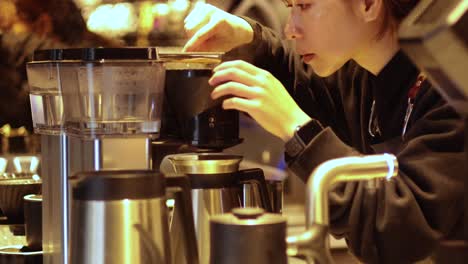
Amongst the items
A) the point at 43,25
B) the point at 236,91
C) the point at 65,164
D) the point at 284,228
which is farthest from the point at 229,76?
the point at 43,25

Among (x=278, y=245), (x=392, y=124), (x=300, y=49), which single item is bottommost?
(x=278, y=245)

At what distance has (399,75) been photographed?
1.33 m

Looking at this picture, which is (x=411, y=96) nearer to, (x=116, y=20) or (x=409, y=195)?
(x=409, y=195)

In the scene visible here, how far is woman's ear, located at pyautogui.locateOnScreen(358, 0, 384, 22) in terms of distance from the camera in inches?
49.3

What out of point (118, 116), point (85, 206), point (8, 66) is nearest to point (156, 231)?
point (85, 206)

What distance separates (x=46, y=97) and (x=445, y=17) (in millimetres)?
603

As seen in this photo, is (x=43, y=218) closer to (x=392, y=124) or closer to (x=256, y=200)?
(x=256, y=200)

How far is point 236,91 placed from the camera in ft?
3.54

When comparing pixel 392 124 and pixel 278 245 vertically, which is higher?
pixel 392 124

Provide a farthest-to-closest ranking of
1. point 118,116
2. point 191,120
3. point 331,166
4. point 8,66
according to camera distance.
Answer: point 8,66
point 191,120
point 118,116
point 331,166

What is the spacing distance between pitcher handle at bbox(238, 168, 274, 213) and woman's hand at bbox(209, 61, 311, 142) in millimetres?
97

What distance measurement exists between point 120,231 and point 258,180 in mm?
266

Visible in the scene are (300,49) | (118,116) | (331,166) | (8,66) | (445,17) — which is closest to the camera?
(445,17)

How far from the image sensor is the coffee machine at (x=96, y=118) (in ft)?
3.08
